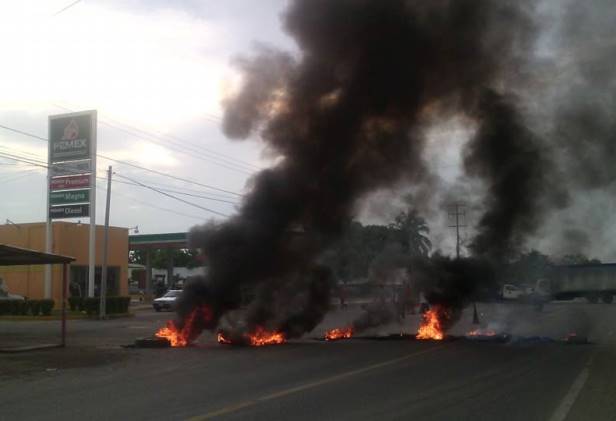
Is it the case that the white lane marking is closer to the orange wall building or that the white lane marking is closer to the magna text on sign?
the magna text on sign

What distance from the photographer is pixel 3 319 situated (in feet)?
97.0

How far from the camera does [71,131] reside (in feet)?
107

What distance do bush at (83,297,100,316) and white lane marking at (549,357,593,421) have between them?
2416cm

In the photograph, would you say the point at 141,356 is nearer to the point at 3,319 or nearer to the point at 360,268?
the point at 3,319

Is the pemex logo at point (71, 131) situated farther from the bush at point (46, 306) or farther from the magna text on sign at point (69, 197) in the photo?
the bush at point (46, 306)

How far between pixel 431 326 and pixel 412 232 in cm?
1019

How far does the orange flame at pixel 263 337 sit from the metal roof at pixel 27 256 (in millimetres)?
5160

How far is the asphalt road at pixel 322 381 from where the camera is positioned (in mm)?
8008

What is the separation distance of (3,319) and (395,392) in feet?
82.7

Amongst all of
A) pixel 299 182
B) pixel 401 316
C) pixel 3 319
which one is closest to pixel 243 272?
pixel 299 182

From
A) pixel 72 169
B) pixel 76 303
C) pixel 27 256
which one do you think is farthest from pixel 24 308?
pixel 27 256

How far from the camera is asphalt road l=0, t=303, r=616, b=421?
26.3ft

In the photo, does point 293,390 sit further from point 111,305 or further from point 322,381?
Result: point 111,305

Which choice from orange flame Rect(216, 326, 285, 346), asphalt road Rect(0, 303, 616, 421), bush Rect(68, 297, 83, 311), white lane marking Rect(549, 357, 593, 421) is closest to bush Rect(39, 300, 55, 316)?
bush Rect(68, 297, 83, 311)
